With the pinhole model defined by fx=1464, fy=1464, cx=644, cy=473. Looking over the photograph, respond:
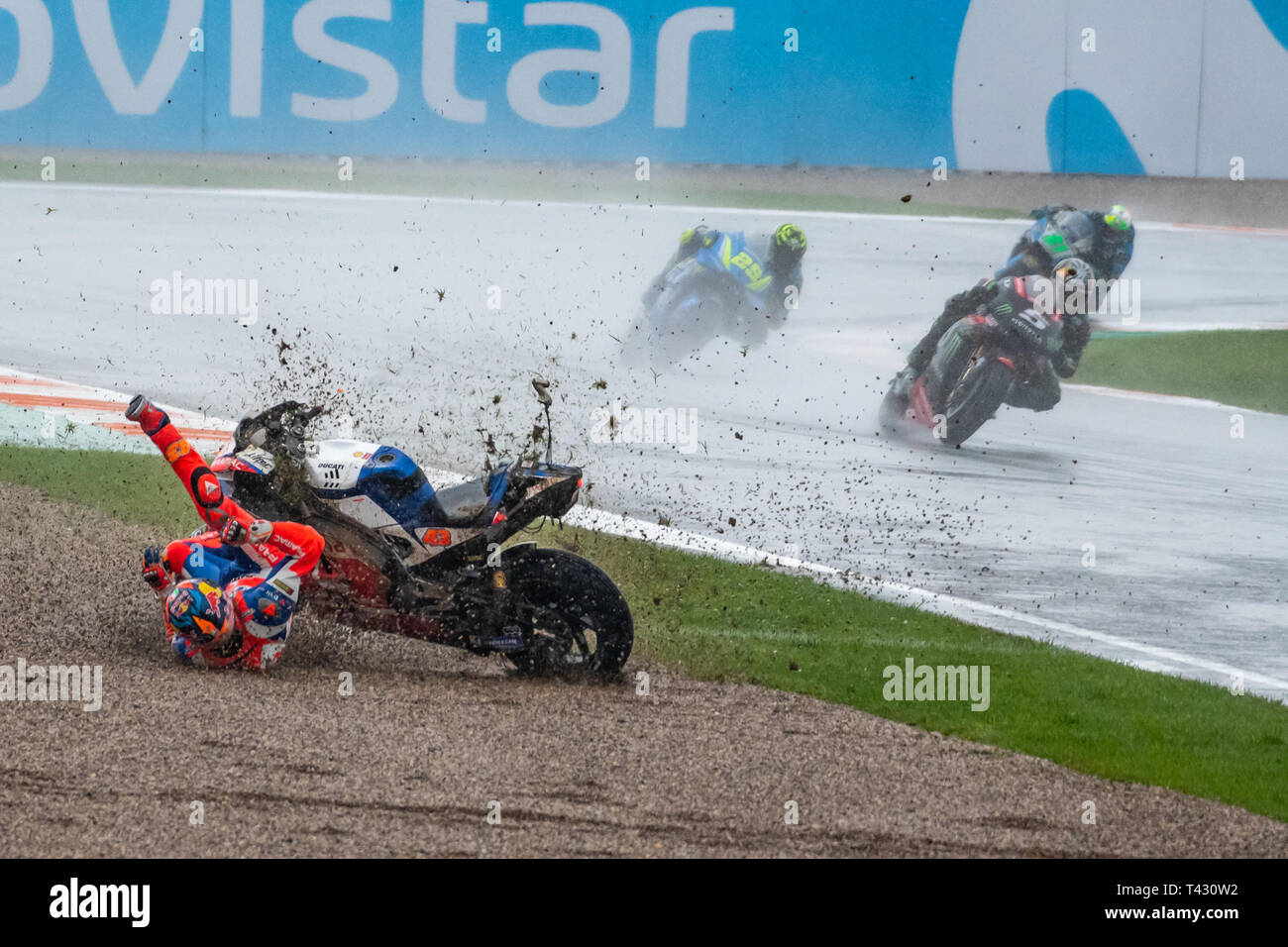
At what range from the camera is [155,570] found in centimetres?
656

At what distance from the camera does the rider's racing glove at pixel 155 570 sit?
654cm

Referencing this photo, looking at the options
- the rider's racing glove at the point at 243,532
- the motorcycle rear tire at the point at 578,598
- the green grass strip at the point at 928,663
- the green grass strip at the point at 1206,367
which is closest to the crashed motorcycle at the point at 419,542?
the motorcycle rear tire at the point at 578,598

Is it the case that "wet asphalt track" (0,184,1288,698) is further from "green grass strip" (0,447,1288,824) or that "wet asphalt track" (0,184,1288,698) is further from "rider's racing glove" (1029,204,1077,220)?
"rider's racing glove" (1029,204,1077,220)

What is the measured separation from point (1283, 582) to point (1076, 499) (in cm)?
223

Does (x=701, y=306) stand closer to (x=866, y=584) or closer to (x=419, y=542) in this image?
(x=866, y=584)

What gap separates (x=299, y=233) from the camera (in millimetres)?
16062

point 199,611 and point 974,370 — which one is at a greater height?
point 974,370

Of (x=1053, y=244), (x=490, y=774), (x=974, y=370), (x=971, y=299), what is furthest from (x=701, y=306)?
(x=490, y=774)

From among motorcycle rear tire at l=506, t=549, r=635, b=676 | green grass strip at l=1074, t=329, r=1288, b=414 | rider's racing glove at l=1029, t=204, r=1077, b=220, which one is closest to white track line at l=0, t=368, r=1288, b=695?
motorcycle rear tire at l=506, t=549, r=635, b=676

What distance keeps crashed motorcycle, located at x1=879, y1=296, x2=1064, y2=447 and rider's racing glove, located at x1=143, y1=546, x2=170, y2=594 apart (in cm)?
853

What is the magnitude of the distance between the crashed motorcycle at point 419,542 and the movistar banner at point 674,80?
9009mm

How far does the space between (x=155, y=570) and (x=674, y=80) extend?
10.3 metres

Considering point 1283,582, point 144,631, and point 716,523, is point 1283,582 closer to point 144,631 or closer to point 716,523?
point 716,523
